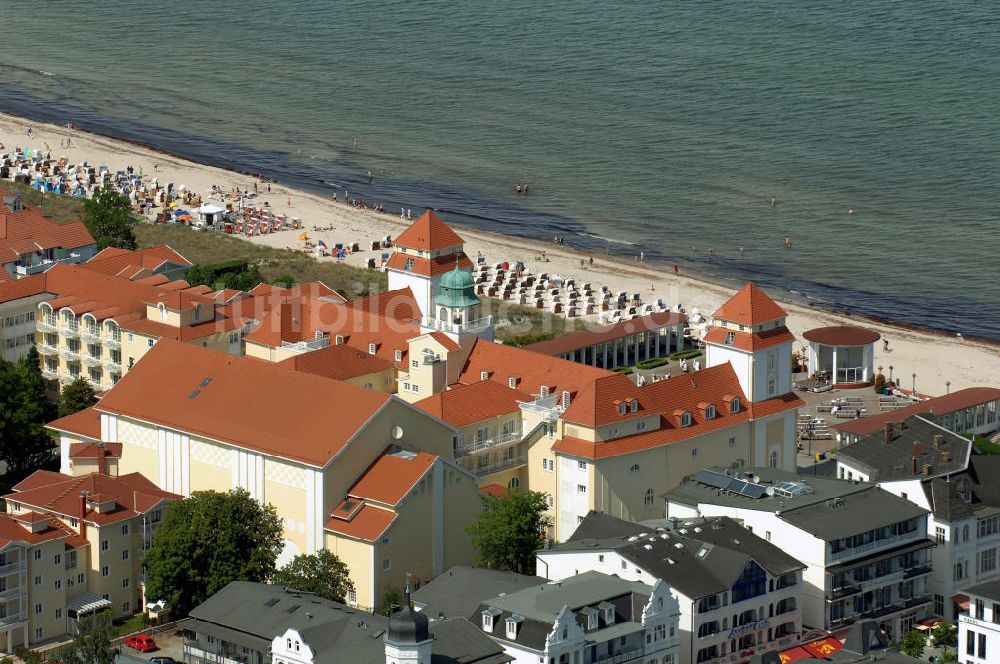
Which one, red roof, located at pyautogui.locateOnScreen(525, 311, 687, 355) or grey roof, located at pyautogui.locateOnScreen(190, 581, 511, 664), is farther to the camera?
red roof, located at pyautogui.locateOnScreen(525, 311, 687, 355)

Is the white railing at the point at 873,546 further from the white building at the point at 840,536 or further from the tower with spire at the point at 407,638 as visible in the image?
the tower with spire at the point at 407,638

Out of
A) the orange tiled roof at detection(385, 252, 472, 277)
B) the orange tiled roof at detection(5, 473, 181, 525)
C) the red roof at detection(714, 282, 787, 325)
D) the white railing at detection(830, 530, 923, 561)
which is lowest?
the white railing at detection(830, 530, 923, 561)

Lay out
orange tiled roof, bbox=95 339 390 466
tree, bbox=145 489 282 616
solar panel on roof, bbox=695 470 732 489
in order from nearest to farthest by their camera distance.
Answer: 1. tree, bbox=145 489 282 616
2. orange tiled roof, bbox=95 339 390 466
3. solar panel on roof, bbox=695 470 732 489

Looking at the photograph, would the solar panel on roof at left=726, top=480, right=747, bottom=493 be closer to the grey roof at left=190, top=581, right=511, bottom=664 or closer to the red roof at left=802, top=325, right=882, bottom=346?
the grey roof at left=190, top=581, right=511, bottom=664

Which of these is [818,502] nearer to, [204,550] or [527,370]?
[527,370]

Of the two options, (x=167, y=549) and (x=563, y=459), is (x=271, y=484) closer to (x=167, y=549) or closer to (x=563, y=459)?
(x=167, y=549)

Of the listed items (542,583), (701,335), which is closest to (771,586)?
(542,583)

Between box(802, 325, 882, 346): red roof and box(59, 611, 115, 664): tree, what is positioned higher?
box(802, 325, 882, 346): red roof

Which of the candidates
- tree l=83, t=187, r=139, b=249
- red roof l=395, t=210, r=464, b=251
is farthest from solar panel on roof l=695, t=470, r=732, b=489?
tree l=83, t=187, r=139, b=249
